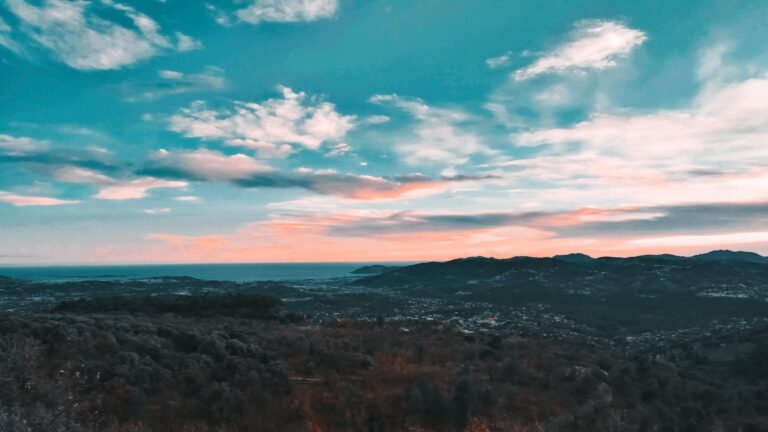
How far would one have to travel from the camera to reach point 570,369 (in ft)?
79.3

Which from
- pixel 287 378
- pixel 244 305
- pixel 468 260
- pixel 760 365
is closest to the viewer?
pixel 287 378

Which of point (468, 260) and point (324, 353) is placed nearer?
point (324, 353)

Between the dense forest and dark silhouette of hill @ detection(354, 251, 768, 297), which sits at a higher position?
dark silhouette of hill @ detection(354, 251, 768, 297)

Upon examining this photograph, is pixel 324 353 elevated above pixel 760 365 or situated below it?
above

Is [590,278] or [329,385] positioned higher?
[590,278]

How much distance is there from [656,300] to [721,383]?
6520 centimetres

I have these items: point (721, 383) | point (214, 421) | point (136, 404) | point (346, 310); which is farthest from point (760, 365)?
point (346, 310)

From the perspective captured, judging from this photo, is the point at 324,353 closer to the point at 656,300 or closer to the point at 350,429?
the point at 350,429

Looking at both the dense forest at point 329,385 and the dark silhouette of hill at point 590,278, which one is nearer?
the dense forest at point 329,385

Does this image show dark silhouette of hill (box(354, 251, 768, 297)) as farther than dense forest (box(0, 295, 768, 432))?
Yes

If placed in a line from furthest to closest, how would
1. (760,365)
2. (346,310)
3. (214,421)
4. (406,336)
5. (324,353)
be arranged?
(346,310) → (760,365) → (406,336) → (324,353) → (214,421)

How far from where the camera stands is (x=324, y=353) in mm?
23359

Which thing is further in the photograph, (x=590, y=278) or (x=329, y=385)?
(x=590, y=278)

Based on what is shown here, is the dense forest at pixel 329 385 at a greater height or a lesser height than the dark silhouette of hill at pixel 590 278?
lesser
